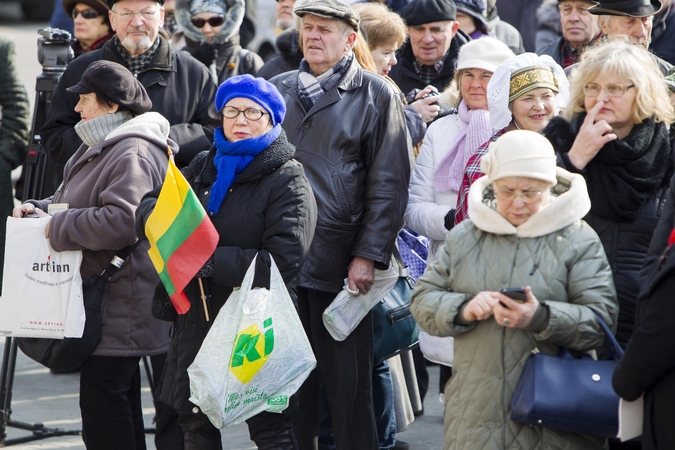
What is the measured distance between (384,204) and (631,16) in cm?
151

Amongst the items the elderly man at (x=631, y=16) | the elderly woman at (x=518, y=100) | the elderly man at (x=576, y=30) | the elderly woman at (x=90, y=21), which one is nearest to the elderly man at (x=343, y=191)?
the elderly woman at (x=518, y=100)

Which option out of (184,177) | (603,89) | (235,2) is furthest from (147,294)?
(235,2)

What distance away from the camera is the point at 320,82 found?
4801mm

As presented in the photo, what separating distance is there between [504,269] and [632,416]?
63cm

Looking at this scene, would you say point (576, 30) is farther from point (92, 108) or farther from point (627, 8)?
point (92, 108)

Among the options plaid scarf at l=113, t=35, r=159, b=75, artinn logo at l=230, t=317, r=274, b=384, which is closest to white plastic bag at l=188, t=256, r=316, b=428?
artinn logo at l=230, t=317, r=274, b=384

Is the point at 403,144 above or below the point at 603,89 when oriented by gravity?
below

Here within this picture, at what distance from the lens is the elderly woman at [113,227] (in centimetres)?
441

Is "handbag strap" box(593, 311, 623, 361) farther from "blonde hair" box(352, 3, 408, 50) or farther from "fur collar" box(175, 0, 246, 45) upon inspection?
"fur collar" box(175, 0, 246, 45)

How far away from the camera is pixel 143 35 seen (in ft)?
18.0

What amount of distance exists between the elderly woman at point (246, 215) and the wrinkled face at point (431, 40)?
7.15 ft

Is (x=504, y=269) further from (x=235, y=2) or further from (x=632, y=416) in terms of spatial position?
(x=235, y=2)

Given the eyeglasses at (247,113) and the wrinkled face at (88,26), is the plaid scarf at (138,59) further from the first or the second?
the eyeglasses at (247,113)

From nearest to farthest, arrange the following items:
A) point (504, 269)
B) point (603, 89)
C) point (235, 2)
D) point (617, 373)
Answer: point (617, 373) → point (504, 269) → point (603, 89) → point (235, 2)
